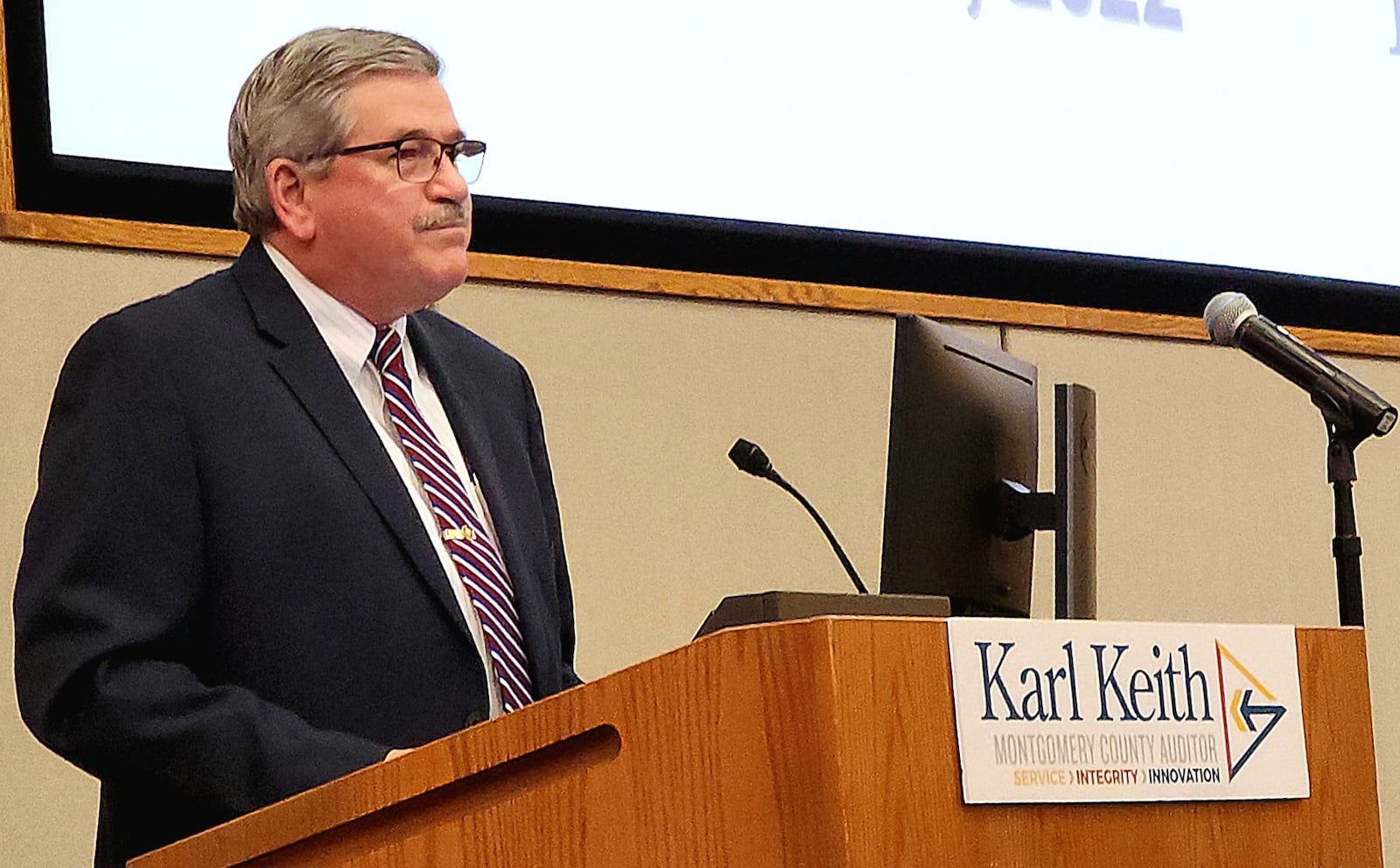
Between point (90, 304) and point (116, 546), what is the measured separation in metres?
1.12

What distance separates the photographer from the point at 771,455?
10.8 feet

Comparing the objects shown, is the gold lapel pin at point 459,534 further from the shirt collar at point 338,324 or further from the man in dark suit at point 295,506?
the shirt collar at point 338,324

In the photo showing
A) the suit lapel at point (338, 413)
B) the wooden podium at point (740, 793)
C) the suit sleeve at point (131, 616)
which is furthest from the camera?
the suit lapel at point (338, 413)

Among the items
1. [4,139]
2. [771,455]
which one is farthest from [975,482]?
[4,139]

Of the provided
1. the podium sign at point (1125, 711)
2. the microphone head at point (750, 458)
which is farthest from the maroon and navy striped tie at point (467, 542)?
the podium sign at point (1125, 711)

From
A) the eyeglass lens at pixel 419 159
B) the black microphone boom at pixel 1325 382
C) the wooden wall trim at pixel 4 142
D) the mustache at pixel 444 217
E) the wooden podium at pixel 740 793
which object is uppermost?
the wooden wall trim at pixel 4 142

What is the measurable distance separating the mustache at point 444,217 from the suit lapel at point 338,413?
0.48 ft

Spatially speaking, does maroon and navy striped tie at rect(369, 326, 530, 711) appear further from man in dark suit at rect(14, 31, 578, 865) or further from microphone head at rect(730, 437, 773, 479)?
microphone head at rect(730, 437, 773, 479)

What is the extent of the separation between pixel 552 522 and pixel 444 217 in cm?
35

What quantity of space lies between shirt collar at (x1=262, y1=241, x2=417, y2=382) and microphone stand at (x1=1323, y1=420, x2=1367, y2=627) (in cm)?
96

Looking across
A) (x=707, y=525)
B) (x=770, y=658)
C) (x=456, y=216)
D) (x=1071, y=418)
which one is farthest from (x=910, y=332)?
(x=707, y=525)

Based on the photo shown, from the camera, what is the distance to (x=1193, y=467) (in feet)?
12.3

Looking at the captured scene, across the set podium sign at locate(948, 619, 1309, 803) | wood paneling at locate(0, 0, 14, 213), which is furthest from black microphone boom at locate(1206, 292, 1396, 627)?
wood paneling at locate(0, 0, 14, 213)

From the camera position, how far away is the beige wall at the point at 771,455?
108 inches
